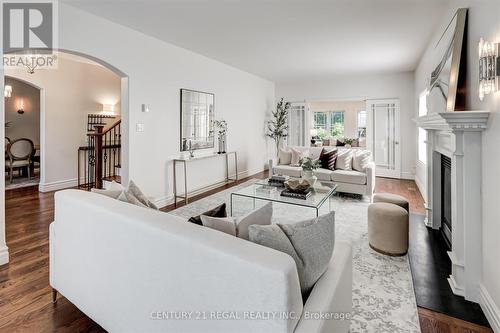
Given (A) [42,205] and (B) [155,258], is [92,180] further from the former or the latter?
(B) [155,258]

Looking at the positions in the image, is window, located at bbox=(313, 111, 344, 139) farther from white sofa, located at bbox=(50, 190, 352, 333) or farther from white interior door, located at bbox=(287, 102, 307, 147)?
white sofa, located at bbox=(50, 190, 352, 333)

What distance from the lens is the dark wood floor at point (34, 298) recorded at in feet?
5.68

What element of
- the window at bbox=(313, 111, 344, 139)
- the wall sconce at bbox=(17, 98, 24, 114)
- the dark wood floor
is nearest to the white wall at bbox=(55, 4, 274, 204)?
the dark wood floor

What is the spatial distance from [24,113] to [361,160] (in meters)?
9.00

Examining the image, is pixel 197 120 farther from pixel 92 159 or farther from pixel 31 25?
pixel 31 25

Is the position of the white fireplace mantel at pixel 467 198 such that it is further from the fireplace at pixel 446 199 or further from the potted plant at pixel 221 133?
the potted plant at pixel 221 133

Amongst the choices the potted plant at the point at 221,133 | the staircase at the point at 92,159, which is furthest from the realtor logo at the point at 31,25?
the potted plant at the point at 221,133

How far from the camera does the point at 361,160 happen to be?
4.94 meters

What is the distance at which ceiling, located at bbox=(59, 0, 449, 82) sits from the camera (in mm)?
3104

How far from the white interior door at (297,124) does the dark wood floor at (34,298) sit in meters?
6.45

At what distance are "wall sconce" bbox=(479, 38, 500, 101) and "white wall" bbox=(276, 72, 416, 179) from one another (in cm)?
518

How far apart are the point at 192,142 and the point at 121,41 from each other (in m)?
2.01

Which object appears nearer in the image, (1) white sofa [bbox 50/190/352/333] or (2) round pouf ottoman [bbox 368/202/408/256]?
(1) white sofa [bbox 50/190/352/333]

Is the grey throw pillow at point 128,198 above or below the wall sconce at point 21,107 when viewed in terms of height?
below
